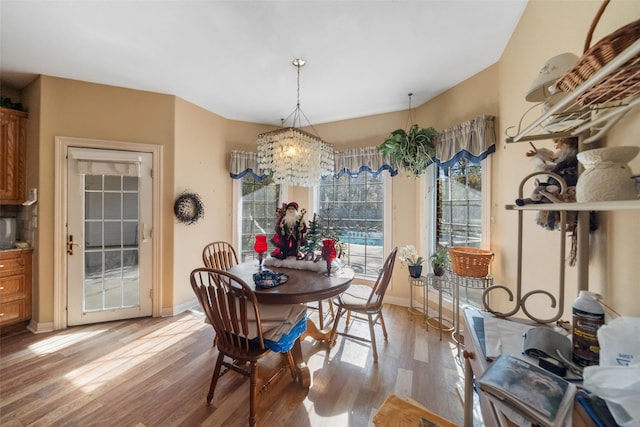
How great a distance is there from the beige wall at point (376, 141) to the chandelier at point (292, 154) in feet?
4.12

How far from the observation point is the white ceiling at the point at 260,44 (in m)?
1.68

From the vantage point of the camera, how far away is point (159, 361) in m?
2.08

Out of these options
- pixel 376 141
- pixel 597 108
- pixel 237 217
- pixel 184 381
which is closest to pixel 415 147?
pixel 376 141

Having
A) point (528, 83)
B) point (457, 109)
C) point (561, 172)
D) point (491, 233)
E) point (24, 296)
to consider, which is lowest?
point (24, 296)

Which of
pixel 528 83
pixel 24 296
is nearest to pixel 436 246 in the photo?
pixel 528 83

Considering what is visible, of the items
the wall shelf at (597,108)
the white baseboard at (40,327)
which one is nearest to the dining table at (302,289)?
the wall shelf at (597,108)

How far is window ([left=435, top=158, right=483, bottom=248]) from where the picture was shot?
2.45 meters

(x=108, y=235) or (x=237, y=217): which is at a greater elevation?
(x=237, y=217)

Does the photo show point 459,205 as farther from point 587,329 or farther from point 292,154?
point 587,329

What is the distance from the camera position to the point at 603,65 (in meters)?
0.56

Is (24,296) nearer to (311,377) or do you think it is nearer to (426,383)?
(311,377)

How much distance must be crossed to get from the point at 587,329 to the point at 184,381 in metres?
2.33

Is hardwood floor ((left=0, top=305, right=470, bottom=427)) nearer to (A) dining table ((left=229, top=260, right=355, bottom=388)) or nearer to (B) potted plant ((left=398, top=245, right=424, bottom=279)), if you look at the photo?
(A) dining table ((left=229, top=260, right=355, bottom=388))

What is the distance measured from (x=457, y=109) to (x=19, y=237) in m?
5.04
